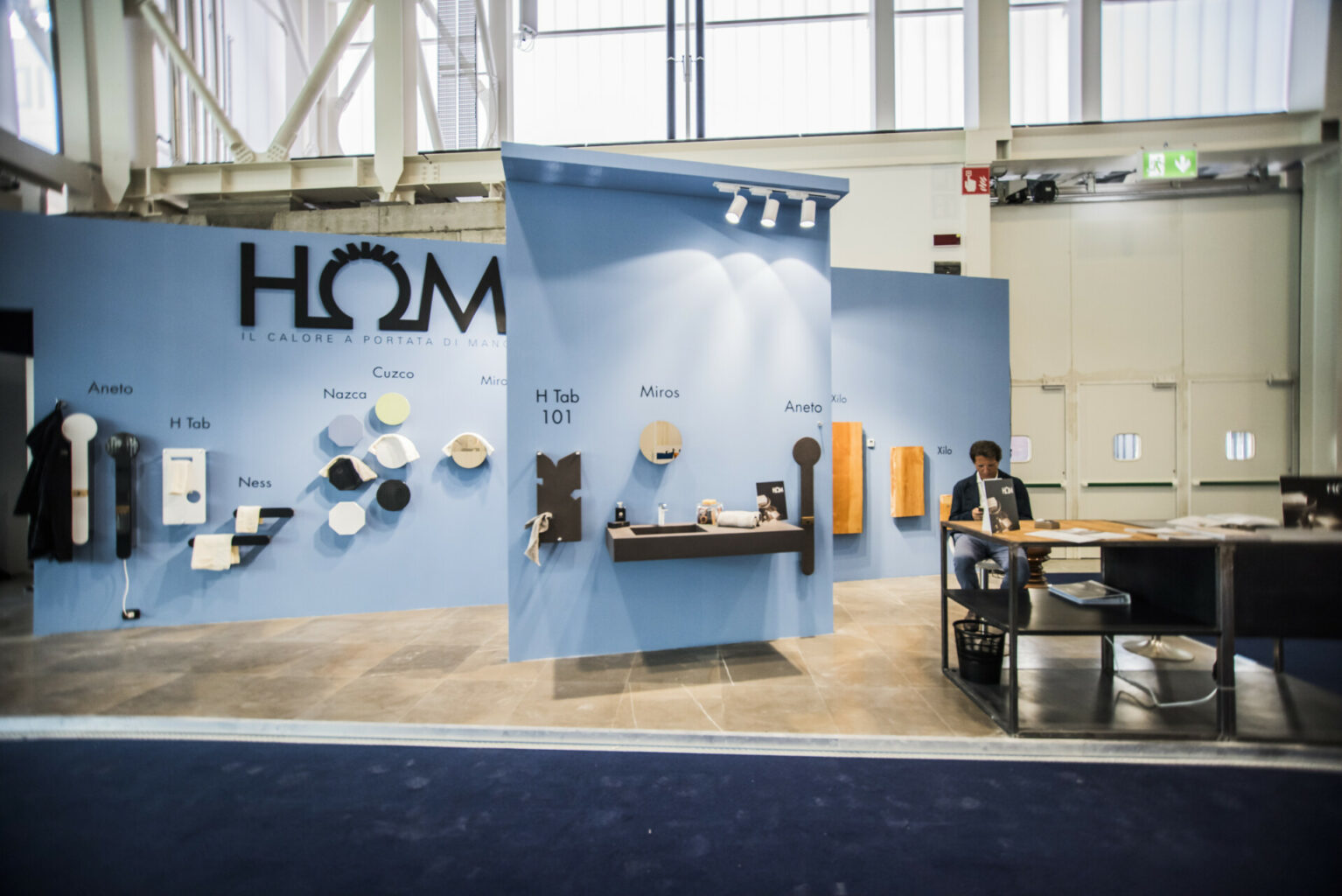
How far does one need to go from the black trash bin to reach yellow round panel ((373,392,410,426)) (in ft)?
14.8

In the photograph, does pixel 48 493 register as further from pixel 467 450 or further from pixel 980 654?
pixel 980 654

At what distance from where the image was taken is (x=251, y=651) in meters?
3.93

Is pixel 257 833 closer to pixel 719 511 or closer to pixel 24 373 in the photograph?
pixel 719 511

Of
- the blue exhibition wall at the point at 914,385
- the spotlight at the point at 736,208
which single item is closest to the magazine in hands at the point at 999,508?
the spotlight at the point at 736,208

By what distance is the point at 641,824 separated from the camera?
2.09 meters

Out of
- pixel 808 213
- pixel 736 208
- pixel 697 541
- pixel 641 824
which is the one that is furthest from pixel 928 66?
pixel 641 824

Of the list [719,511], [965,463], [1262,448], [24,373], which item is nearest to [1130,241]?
[1262,448]

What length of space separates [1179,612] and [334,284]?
20.4 feet

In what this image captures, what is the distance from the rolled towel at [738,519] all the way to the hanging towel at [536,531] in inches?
43.6

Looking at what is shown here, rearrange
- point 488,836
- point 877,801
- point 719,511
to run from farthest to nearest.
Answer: point 719,511, point 877,801, point 488,836

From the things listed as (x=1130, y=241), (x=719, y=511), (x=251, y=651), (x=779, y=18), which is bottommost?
(x=251, y=651)

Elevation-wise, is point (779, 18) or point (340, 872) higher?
point (779, 18)

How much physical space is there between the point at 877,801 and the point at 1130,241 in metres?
7.88

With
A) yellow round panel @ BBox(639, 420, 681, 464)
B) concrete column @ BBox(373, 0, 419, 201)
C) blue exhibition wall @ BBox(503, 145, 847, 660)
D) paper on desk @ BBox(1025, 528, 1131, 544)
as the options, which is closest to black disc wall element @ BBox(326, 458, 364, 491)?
blue exhibition wall @ BBox(503, 145, 847, 660)
